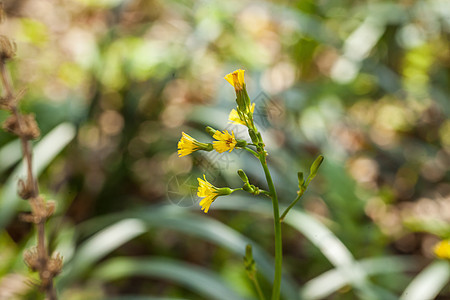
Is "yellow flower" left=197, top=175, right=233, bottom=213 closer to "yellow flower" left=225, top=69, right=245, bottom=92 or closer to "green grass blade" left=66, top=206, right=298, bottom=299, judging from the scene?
"yellow flower" left=225, top=69, right=245, bottom=92

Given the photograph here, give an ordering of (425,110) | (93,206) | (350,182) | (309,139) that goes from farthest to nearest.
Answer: (425,110) → (309,139) → (93,206) → (350,182)

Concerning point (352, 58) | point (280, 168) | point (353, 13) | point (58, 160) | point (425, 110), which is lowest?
point (58, 160)

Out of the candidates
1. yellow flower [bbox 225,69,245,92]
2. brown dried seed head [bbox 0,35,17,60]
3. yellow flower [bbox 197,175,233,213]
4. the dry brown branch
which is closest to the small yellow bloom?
yellow flower [bbox 197,175,233,213]

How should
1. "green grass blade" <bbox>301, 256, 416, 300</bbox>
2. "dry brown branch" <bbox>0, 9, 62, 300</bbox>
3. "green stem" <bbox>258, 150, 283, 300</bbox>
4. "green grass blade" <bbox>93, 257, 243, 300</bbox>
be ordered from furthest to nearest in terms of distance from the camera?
"green grass blade" <bbox>301, 256, 416, 300</bbox> → "green grass blade" <bbox>93, 257, 243, 300</bbox> → "dry brown branch" <bbox>0, 9, 62, 300</bbox> → "green stem" <bbox>258, 150, 283, 300</bbox>

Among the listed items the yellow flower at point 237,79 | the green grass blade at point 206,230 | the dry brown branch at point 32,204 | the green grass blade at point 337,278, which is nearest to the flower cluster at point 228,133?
the yellow flower at point 237,79

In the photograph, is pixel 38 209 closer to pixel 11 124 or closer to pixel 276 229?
pixel 11 124

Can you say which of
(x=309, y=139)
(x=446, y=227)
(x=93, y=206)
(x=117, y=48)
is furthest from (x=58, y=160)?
(x=446, y=227)

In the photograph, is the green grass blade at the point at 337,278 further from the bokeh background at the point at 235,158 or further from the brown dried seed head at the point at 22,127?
the brown dried seed head at the point at 22,127

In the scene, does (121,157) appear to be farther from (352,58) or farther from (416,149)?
(416,149)
